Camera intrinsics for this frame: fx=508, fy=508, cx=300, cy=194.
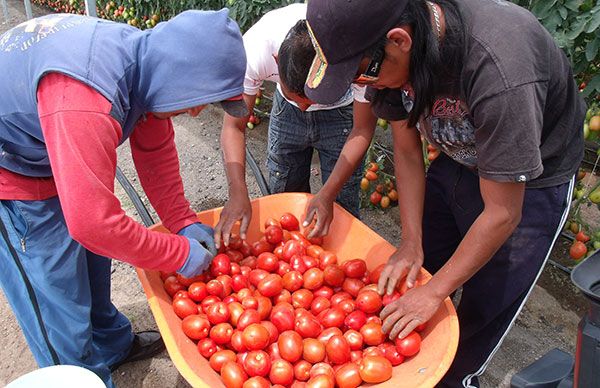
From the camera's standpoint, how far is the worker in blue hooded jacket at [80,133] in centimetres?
139

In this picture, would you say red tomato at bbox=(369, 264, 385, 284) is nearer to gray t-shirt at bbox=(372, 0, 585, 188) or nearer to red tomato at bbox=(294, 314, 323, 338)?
red tomato at bbox=(294, 314, 323, 338)

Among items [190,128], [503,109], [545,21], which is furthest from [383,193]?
[503,109]

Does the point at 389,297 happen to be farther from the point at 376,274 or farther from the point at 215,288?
the point at 215,288

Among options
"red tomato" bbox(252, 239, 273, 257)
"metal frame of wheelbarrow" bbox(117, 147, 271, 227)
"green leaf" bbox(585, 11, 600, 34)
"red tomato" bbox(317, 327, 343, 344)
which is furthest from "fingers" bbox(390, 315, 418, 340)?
"green leaf" bbox(585, 11, 600, 34)

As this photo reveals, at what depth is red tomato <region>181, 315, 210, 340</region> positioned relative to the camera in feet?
5.93

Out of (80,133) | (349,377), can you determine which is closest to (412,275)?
(349,377)

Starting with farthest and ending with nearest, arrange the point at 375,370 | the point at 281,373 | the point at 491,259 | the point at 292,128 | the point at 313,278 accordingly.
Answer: the point at 292,128 → the point at 313,278 → the point at 491,259 → the point at 281,373 → the point at 375,370

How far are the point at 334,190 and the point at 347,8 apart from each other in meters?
1.11

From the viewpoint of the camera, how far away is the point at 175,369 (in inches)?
107

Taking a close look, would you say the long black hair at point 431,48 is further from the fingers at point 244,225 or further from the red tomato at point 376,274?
the fingers at point 244,225

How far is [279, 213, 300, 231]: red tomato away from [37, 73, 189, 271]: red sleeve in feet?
3.08

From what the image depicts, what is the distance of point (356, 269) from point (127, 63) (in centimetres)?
118

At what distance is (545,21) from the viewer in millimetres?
2734

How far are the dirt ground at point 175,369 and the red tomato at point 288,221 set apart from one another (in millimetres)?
1018
